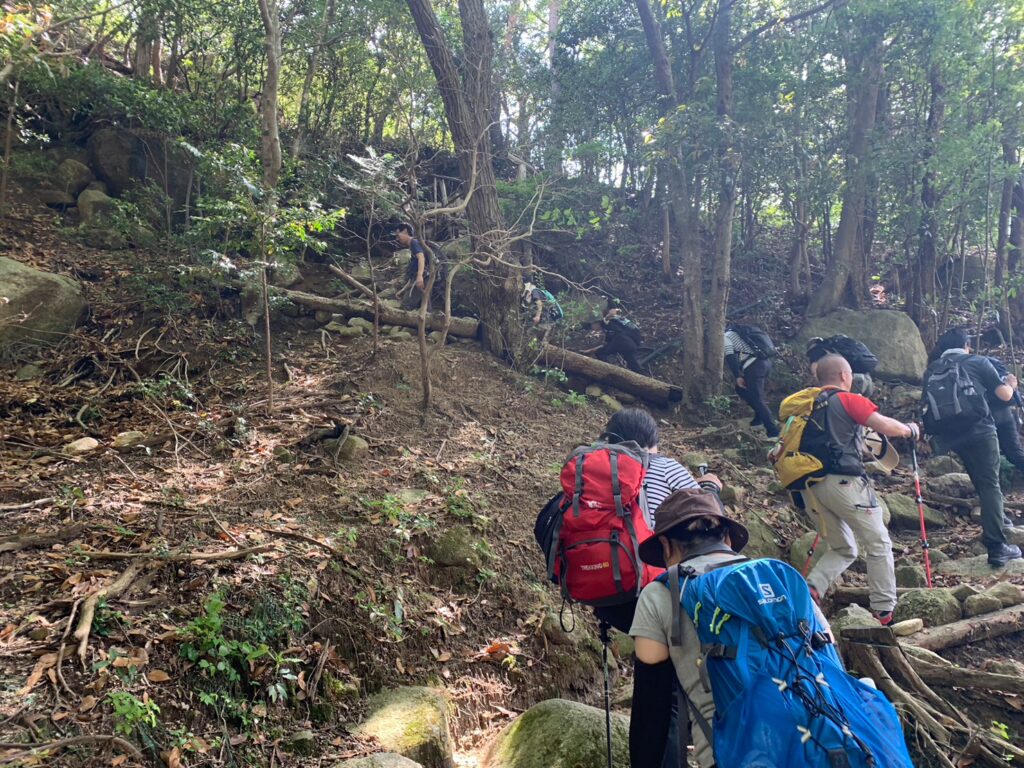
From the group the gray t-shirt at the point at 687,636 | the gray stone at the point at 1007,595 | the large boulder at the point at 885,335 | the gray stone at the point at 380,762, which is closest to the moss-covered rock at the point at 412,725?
the gray stone at the point at 380,762

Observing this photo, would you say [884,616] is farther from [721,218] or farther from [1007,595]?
[721,218]

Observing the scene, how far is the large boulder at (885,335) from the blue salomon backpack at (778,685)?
32.6 ft

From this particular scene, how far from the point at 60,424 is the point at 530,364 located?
20.6ft

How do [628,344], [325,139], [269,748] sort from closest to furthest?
[269,748]
[628,344]
[325,139]

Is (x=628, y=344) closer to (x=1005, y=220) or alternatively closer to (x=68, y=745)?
(x=1005, y=220)

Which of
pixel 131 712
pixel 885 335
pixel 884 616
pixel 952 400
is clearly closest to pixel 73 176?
pixel 131 712

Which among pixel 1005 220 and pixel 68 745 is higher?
pixel 1005 220

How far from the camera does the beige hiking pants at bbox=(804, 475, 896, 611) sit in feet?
15.9

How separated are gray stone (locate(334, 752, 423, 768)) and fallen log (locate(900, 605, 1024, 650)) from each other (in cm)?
379

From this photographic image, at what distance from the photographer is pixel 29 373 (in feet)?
21.4

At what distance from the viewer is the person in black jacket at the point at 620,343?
10.5 m

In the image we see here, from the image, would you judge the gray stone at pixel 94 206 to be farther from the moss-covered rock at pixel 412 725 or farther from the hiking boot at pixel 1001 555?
the hiking boot at pixel 1001 555

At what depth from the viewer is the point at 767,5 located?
11172 mm

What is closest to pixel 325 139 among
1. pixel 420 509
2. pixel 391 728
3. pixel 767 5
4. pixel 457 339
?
pixel 457 339
